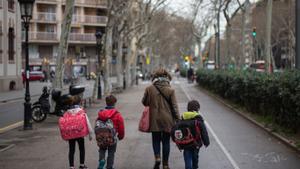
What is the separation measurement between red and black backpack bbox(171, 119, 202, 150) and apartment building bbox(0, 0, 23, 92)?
108 feet

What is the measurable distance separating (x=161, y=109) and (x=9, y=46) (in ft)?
116

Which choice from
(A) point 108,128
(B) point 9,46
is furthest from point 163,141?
(B) point 9,46

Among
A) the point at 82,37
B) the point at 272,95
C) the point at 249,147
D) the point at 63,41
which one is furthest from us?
the point at 82,37

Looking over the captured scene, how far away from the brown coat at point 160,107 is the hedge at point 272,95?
4.01 m

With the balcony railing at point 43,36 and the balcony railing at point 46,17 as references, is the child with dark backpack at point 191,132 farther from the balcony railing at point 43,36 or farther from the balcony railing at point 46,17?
the balcony railing at point 46,17

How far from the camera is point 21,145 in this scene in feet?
40.4

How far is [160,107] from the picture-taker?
28.6 ft

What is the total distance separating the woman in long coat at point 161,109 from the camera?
341 inches

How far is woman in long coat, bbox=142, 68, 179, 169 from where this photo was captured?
8.66 metres

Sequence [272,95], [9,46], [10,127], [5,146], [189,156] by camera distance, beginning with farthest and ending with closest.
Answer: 1. [9,46]
2. [10,127]
3. [272,95]
4. [5,146]
5. [189,156]

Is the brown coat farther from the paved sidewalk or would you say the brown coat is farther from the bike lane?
the bike lane

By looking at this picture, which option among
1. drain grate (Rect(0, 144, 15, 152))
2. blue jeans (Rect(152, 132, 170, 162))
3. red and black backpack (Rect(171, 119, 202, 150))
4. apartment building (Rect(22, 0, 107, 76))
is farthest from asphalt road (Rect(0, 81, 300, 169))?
apartment building (Rect(22, 0, 107, 76))

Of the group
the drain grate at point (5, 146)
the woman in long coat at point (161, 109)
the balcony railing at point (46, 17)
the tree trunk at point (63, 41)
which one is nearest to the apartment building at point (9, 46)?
the tree trunk at point (63, 41)

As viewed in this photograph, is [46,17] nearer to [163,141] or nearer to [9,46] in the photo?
[9,46]
